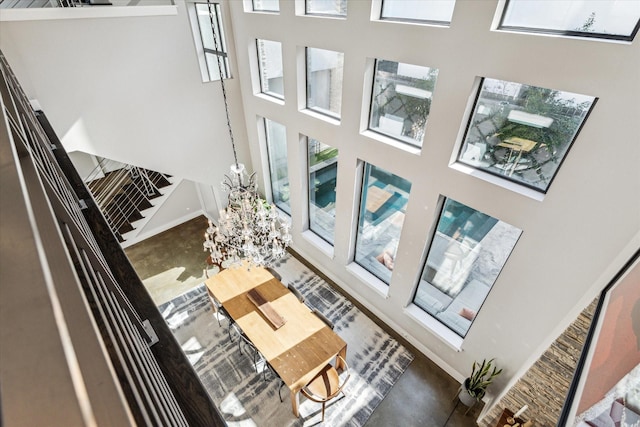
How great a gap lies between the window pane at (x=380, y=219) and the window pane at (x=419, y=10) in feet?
5.84

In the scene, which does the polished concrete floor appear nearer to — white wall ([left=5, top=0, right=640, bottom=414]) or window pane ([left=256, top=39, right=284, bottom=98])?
white wall ([left=5, top=0, right=640, bottom=414])

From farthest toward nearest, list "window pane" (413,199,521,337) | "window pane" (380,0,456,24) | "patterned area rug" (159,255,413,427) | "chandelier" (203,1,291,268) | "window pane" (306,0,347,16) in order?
"patterned area rug" (159,255,413,427)
"window pane" (306,0,347,16)
"window pane" (413,199,521,337)
"chandelier" (203,1,291,268)
"window pane" (380,0,456,24)

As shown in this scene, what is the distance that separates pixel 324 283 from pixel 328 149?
251cm

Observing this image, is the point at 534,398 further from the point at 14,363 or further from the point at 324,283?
the point at 14,363

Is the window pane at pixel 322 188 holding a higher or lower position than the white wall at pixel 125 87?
lower

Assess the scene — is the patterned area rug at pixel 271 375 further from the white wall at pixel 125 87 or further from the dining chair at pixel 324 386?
the white wall at pixel 125 87

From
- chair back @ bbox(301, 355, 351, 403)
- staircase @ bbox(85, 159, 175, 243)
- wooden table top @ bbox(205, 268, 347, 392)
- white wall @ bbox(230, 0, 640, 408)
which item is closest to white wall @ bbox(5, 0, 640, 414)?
white wall @ bbox(230, 0, 640, 408)

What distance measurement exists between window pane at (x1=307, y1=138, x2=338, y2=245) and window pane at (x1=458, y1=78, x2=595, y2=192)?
2.19 meters

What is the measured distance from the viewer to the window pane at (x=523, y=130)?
2785 millimetres

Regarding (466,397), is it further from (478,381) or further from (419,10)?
(419,10)

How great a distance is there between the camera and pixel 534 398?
134 inches

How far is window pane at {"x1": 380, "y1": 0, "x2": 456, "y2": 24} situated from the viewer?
10.3ft

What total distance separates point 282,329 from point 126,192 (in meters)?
4.62

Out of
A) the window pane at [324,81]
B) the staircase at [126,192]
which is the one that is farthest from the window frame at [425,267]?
the staircase at [126,192]
